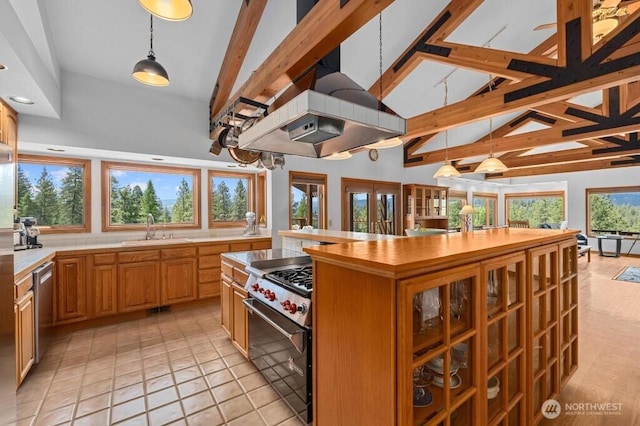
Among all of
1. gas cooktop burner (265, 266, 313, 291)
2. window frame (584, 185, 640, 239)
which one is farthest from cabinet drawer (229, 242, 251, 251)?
window frame (584, 185, 640, 239)

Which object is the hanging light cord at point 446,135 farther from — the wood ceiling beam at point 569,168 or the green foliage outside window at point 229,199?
the green foliage outside window at point 229,199

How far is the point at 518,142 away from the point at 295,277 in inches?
212

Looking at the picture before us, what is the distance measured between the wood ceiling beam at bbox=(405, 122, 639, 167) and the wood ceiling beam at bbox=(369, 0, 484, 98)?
2197 mm

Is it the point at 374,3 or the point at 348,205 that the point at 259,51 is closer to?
the point at 374,3

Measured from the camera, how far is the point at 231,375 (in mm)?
2264

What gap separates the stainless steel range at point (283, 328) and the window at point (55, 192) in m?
2.95

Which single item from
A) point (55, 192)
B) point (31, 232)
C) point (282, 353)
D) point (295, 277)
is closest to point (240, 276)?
point (295, 277)

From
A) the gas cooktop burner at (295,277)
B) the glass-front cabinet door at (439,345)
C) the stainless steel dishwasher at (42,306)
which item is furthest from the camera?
the stainless steel dishwasher at (42,306)

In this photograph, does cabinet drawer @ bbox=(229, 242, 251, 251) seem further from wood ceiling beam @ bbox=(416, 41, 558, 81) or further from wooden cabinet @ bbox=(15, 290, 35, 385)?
wood ceiling beam @ bbox=(416, 41, 558, 81)

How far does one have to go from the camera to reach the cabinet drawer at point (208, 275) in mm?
3891

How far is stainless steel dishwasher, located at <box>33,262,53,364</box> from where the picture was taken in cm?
231

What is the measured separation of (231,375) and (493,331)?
1.97 meters

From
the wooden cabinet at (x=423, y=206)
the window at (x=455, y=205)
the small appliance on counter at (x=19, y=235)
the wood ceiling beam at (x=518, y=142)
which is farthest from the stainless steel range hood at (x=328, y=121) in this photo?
the window at (x=455, y=205)

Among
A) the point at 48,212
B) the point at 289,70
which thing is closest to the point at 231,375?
the point at 289,70
